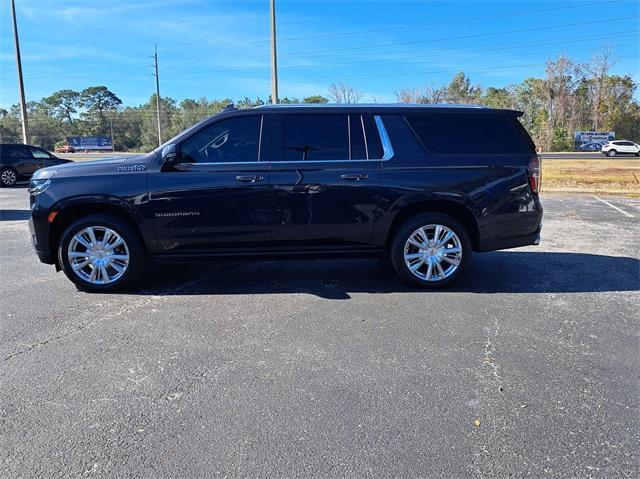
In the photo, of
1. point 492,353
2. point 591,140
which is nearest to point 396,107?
point 492,353

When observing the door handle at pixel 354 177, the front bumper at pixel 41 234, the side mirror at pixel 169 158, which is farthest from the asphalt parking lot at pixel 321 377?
the side mirror at pixel 169 158

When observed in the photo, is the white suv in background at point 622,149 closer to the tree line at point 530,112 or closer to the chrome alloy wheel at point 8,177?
the tree line at point 530,112

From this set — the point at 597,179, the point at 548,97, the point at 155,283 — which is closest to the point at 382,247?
the point at 155,283

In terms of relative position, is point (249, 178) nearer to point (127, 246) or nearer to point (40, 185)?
point (127, 246)

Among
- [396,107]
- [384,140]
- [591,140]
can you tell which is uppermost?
[591,140]

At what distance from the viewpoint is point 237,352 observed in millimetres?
3686

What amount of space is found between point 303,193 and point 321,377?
2235 millimetres

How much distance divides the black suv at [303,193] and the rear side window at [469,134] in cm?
1

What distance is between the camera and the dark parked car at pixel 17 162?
17453 millimetres

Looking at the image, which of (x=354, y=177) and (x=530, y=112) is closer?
(x=354, y=177)

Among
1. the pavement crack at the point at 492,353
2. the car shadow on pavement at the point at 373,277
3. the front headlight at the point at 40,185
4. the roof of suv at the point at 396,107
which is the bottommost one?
the pavement crack at the point at 492,353

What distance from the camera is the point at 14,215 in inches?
418

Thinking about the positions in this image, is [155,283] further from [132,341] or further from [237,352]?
[237,352]

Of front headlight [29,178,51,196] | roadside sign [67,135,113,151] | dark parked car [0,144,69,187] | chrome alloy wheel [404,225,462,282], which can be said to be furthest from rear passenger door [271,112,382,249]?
→ roadside sign [67,135,113,151]
